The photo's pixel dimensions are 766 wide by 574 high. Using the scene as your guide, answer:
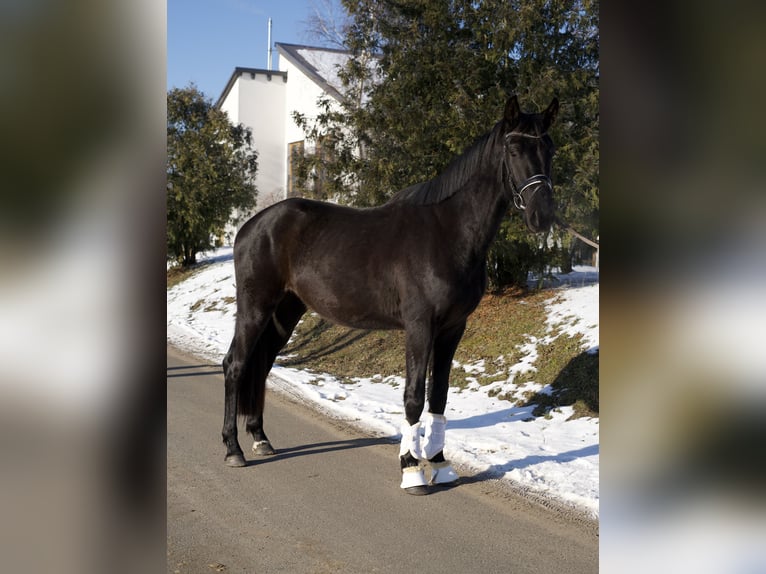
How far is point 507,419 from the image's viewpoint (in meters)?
5.73

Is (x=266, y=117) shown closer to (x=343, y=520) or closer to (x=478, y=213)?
(x=478, y=213)

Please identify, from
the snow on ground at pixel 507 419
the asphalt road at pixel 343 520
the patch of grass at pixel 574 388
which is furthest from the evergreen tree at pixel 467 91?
the asphalt road at pixel 343 520

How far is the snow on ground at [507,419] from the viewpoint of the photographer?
4.20m

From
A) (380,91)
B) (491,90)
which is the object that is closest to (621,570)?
(491,90)

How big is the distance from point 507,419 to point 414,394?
2016 millimetres

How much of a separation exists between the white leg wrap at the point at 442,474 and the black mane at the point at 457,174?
1699mm

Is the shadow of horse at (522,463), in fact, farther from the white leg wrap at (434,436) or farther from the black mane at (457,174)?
the black mane at (457,174)

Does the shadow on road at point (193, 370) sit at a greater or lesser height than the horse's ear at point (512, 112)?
lesser

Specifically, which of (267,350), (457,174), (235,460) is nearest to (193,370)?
(267,350)

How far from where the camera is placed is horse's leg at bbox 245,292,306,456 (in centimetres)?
477

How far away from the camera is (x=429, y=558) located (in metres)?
3.04

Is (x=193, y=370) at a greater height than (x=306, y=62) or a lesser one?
lesser

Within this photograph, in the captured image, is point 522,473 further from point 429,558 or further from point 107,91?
point 107,91

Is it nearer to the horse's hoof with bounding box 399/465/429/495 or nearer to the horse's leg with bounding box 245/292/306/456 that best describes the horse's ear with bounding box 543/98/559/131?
the horse's hoof with bounding box 399/465/429/495
